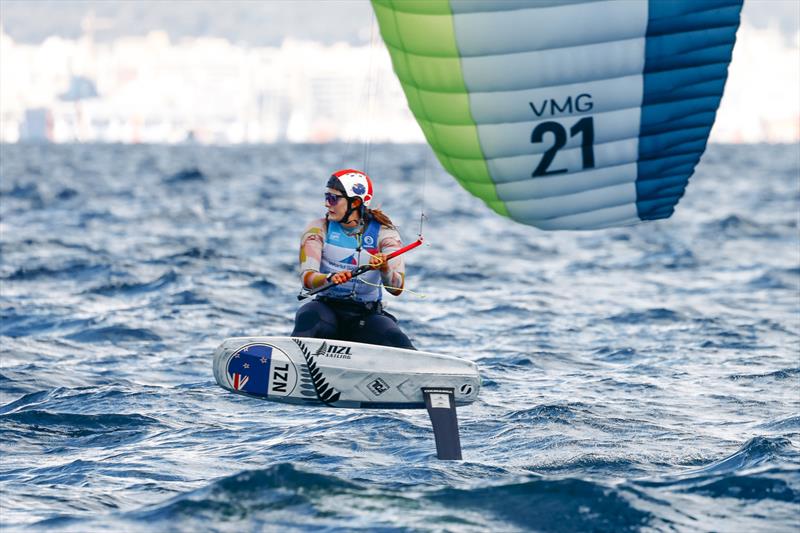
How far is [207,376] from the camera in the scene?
11953 mm

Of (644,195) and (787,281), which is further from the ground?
(644,195)

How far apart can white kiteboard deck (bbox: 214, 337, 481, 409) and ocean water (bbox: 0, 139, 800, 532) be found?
43cm

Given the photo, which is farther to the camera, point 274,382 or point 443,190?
point 443,190

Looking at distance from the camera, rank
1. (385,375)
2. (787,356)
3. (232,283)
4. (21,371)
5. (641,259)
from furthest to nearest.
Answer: (641,259), (232,283), (787,356), (21,371), (385,375)

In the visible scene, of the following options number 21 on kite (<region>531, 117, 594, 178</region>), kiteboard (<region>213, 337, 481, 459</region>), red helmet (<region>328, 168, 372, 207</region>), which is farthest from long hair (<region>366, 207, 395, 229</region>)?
number 21 on kite (<region>531, 117, 594, 178</region>)

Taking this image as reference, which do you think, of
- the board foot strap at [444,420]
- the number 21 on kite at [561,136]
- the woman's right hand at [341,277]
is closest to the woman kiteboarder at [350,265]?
the woman's right hand at [341,277]

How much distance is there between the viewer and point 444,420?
8.80 meters

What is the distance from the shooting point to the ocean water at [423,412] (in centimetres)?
737

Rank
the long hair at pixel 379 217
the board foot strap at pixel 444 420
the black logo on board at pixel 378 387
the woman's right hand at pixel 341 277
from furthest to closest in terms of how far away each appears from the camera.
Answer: the long hair at pixel 379 217 < the black logo on board at pixel 378 387 < the woman's right hand at pixel 341 277 < the board foot strap at pixel 444 420

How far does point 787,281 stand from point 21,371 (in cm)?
1230

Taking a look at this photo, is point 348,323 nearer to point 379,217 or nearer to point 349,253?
point 349,253

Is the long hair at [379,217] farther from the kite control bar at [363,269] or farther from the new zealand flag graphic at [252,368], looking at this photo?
the new zealand flag graphic at [252,368]

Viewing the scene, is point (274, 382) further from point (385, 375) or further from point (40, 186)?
point (40, 186)

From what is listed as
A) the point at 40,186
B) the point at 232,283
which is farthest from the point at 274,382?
the point at 40,186
